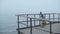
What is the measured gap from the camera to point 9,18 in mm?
8516

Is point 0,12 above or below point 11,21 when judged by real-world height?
above

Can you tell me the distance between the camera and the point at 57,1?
7.86 m

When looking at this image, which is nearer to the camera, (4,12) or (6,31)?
(4,12)

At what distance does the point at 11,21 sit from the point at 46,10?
248cm

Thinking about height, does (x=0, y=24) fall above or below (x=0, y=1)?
below

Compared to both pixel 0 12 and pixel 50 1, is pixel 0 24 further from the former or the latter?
pixel 50 1

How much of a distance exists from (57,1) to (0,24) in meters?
4.05

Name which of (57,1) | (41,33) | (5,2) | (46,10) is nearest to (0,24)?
(5,2)

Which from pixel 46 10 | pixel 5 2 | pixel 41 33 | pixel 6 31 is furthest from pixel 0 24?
pixel 41 33

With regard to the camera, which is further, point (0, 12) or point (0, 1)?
point (0, 12)

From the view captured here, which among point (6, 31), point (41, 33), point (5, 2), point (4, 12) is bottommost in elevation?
point (6, 31)

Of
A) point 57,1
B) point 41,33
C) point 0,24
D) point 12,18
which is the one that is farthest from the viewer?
point 0,24

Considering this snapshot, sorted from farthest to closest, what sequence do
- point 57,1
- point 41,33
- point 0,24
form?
point 0,24
point 57,1
point 41,33

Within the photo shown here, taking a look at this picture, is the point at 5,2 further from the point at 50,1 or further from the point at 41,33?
the point at 41,33
